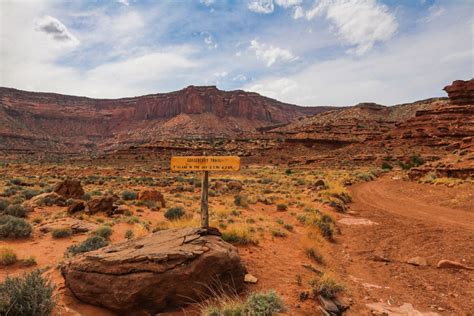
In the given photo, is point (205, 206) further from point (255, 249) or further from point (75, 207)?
point (75, 207)

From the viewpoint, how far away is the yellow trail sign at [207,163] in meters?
6.54

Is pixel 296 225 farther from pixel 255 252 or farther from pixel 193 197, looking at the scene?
pixel 193 197

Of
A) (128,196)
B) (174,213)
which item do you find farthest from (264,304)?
(128,196)

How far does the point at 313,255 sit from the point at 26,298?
244 inches

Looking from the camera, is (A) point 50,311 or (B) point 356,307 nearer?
(A) point 50,311

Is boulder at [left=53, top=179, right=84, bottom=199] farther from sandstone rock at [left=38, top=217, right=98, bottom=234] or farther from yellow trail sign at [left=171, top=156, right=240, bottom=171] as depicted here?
yellow trail sign at [left=171, top=156, right=240, bottom=171]

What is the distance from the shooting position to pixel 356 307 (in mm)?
5246

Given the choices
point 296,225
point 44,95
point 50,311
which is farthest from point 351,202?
point 44,95

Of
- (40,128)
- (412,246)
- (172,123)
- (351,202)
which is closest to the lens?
(412,246)

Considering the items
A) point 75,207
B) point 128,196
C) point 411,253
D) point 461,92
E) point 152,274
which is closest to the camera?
point 152,274

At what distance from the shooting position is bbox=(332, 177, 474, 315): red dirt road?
18.5ft

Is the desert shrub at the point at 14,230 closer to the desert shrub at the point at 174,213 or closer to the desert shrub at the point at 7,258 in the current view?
the desert shrub at the point at 7,258

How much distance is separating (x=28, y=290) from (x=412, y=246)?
9.55 m

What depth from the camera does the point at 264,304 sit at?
442cm
